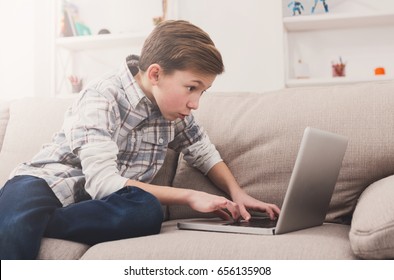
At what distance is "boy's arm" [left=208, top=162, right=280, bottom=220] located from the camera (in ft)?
3.92

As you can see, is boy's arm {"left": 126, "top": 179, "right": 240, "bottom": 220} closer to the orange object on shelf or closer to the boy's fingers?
the boy's fingers

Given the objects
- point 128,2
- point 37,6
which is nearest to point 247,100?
point 128,2

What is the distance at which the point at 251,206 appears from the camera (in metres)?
1.23

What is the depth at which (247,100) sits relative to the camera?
1.43 m

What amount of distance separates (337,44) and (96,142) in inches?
78.9

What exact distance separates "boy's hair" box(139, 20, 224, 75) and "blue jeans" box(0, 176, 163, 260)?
360 mm

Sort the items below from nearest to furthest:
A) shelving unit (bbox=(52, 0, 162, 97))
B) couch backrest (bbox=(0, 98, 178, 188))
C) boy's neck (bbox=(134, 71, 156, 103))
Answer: boy's neck (bbox=(134, 71, 156, 103)) < couch backrest (bbox=(0, 98, 178, 188)) < shelving unit (bbox=(52, 0, 162, 97))

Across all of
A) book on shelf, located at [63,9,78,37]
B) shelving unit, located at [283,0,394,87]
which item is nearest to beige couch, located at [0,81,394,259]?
shelving unit, located at [283,0,394,87]

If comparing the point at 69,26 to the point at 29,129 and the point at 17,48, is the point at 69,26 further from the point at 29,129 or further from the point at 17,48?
the point at 29,129

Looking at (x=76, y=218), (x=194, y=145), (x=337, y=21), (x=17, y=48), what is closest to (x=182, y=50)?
(x=194, y=145)

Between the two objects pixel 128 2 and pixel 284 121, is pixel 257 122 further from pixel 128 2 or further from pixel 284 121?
pixel 128 2

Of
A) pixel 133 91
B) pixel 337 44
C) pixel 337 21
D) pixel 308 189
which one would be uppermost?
pixel 337 21

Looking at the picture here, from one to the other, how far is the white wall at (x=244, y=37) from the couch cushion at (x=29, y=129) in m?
1.42

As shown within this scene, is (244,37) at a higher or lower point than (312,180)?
higher
